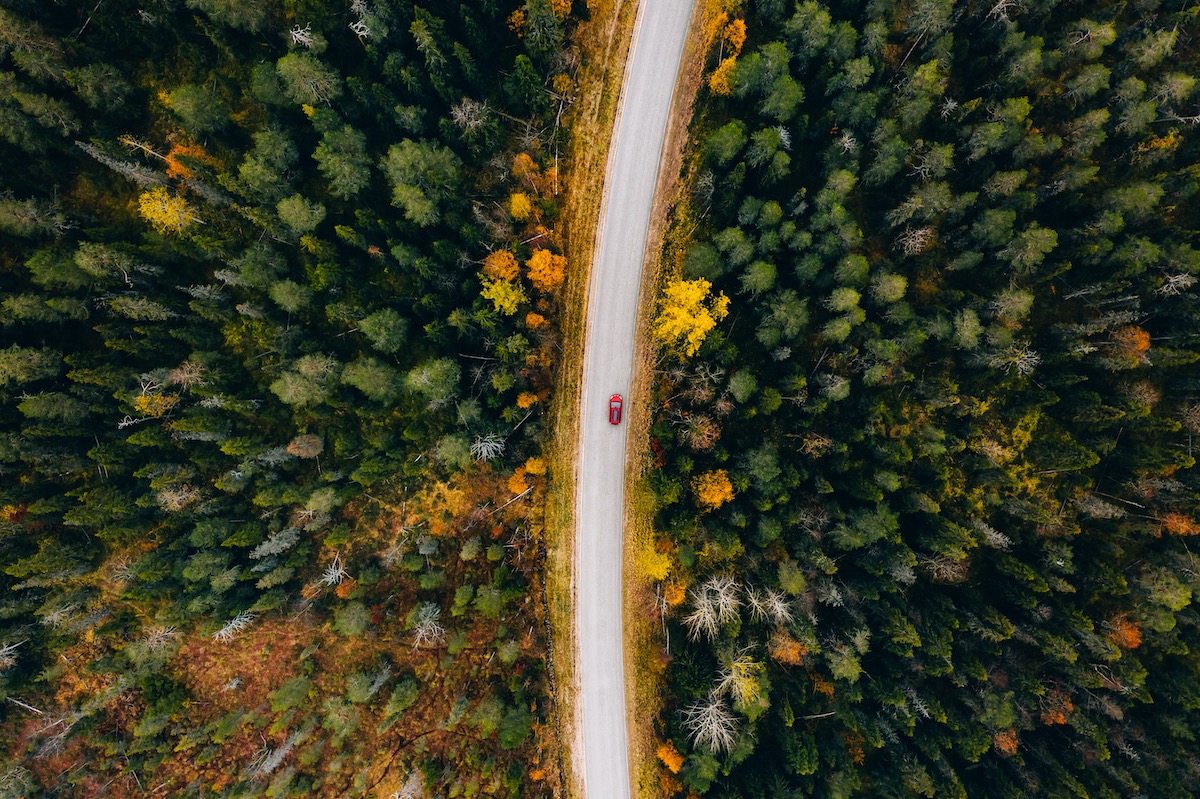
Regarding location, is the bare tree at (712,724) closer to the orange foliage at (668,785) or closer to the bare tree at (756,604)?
the orange foliage at (668,785)

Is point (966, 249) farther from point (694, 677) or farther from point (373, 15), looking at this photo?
point (373, 15)

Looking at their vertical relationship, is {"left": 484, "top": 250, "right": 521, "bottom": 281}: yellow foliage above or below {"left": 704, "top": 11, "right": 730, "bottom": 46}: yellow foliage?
below

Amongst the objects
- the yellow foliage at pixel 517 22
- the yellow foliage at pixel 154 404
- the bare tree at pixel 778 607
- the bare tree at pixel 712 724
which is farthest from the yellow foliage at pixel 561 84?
the bare tree at pixel 712 724

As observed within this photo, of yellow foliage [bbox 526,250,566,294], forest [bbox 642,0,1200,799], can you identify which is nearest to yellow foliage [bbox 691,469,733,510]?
forest [bbox 642,0,1200,799]

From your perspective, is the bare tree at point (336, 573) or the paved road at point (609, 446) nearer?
the bare tree at point (336, 573)

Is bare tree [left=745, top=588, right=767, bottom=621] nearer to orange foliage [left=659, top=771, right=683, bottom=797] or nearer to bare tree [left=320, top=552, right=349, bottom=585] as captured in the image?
orange foliage [left=659, top=771, right=683, bottom=797]

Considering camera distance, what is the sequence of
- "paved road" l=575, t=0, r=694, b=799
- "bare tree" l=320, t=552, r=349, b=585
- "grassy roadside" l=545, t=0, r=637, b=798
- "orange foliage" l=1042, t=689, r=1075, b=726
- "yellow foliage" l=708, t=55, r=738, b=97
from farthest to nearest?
"paved road" l=575, t=0, r=694, b=799, "grassy roadside" l=545, t=0, r=637, b=798, "bare tree" l=320, t=552, r=349, b=585, "orange foliage" l=1042, t=689, r=1075, b=726, "yellow foliage" l=708, t=55, r=738, b=97

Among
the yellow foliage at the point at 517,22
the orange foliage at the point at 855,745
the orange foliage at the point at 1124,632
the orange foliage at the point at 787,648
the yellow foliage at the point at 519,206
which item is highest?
the yellow foliage at the point at 517,22

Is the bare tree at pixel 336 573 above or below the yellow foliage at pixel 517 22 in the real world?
below
